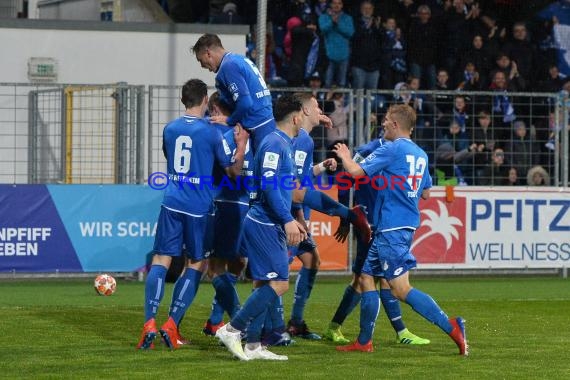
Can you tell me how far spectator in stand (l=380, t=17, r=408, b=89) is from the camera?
23.4 metres

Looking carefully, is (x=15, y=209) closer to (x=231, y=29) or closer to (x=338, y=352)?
(x=231, y=29)

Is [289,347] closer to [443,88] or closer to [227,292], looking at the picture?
[227,292]

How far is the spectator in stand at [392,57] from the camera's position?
76.7 ft

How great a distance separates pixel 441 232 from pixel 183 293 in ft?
29.3

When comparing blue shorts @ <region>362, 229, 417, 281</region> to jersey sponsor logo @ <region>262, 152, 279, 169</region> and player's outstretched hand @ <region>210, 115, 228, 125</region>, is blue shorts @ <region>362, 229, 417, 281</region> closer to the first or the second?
Answer: jersey sponsor logo @ <region>262, 152, 279, 169</region>

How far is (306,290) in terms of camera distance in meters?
12.4

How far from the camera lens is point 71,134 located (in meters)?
19.0

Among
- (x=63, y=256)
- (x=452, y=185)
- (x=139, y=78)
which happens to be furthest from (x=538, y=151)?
(x=63, y=256)

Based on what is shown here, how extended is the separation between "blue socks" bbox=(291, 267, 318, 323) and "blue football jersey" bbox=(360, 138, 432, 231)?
5.33 ft

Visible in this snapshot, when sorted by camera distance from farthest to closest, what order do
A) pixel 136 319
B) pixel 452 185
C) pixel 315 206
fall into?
pixel 452 185, pixel 136 319, pixel 315 206

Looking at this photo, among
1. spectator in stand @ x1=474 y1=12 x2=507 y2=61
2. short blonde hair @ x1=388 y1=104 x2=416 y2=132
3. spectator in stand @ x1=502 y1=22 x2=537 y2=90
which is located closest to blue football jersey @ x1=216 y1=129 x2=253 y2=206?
short blonde hair @ x1=388 y1=104 x2=416 y2=132

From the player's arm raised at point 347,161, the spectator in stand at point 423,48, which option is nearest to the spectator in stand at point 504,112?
the spectator in stand at point 423,48

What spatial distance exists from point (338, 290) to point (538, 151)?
17.4 ft

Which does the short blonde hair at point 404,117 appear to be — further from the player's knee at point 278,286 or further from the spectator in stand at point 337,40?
the spectator in stand at point 337,40
